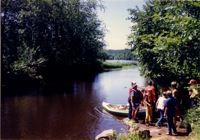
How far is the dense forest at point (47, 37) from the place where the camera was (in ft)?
95.5

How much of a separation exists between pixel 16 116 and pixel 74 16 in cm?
2768

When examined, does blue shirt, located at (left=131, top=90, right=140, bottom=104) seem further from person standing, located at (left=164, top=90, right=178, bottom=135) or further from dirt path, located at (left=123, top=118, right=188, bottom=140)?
person standing, located at (left=164, top=90, right=178, bottom=135)

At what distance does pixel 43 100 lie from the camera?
20.1 m

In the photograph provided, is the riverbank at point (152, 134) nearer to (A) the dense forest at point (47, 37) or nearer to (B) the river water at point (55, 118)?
(B) the river water at point (55, 118)

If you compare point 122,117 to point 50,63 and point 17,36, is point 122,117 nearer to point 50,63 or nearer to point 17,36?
point 17,36

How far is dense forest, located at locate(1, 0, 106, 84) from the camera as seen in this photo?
95.5 feet

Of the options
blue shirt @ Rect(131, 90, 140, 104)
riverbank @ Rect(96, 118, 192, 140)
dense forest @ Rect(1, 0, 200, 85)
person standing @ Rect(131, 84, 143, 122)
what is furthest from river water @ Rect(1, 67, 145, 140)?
dense forest @ Rect(1, 0, 200, 85)

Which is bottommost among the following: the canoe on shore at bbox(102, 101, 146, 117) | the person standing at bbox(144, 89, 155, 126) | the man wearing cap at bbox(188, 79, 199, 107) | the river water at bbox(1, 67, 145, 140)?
the river water at bbox(1, 67, 145, 140)

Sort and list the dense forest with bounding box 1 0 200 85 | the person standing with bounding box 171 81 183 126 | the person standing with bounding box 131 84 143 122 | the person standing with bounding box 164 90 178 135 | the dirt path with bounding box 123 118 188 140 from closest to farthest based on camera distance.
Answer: the dirt path with bounding box 123 118 188 140
the person standing with bounding box 164 90 178 135
the person standing with bounding box 171 81 183 126
the person standing with bounding box 131 84 143 122
the dense forest with bounding box 1 0 200 85

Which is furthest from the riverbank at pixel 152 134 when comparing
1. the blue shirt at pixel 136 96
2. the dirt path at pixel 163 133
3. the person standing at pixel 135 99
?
the blue shirt at pixel 136 96

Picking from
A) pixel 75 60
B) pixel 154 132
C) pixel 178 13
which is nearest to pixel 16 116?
pixel 154 132

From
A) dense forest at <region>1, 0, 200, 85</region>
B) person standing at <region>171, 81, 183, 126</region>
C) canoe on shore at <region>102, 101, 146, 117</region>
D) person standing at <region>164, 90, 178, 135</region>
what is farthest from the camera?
dense forest at <region>1, 0, 200, 85</region>

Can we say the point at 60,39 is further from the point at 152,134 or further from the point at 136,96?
the point at 152,134

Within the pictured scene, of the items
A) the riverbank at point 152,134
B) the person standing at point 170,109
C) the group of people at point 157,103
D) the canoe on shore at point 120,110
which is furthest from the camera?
the canoe on shore at point 120,110
